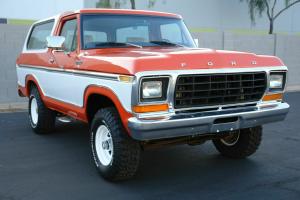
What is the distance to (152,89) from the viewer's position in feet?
15.2

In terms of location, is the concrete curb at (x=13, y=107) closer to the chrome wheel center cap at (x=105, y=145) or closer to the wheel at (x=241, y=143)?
the chrome wheel center cap at (x=105, y=145)

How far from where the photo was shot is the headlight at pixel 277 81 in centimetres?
541

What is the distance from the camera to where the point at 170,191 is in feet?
16.2

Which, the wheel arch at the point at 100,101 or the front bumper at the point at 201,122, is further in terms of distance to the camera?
the wheel arch at the point at 100,101

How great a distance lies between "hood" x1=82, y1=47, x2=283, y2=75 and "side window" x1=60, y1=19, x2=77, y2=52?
2.29ft

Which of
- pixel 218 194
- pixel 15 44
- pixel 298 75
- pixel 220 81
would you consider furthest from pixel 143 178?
pixel 298 75

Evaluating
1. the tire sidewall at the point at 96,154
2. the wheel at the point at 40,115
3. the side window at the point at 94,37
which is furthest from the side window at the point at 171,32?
the wheel at the point at 40,115

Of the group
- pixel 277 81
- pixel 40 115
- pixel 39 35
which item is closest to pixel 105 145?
pixel 277 81

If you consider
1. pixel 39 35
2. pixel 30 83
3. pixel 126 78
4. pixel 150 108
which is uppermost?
pixel 39 35

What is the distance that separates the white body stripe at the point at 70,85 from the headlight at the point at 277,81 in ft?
5.94

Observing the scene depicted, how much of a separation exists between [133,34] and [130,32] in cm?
5

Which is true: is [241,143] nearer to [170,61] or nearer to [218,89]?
[218,89]

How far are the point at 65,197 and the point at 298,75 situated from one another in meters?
15.2

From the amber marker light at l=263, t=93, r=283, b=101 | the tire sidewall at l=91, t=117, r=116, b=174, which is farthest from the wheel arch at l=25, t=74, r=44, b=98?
the amber marker light at l=263, t=93, r=283, b=101
